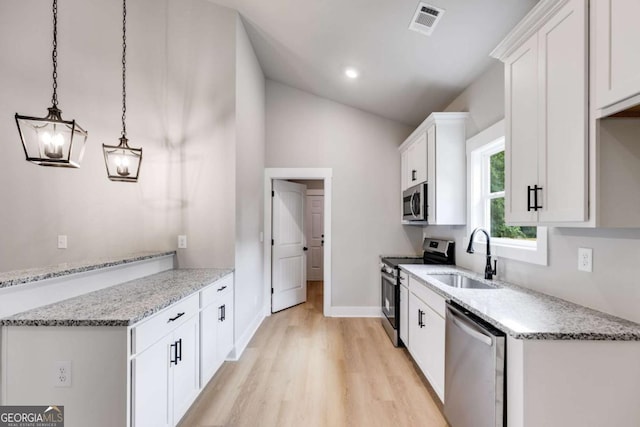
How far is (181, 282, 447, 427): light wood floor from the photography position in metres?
2.13

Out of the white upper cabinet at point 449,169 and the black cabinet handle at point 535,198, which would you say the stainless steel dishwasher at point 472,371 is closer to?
the black cabinet handle at point 535,198

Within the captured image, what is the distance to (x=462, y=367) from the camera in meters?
1.74

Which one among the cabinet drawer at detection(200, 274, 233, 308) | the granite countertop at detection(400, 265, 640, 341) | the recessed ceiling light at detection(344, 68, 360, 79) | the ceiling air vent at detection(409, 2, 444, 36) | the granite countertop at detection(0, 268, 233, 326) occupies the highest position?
the recessed ceiling light at detection(344, 68, 360, 79)

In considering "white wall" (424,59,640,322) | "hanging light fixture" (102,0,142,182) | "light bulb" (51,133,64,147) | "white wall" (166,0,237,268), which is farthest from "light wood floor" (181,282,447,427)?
"light bulb" (51,133,64,147)

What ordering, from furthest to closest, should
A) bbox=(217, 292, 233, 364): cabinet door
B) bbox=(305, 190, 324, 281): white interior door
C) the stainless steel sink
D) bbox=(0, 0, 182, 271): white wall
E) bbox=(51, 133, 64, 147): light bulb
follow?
bbox=(305, 190, 324, 281): white interior door → bbox=(0, 0, 182, 271): white wall → bbox=(217, 292, 233, 364): cabinet door → the stainless steel sink → bbox=(51, 133, 64, 147): light bulb

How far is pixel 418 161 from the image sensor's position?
3516 mm

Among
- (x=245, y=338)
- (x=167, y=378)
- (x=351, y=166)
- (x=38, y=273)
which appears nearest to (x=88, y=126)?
(x=38, y=273)

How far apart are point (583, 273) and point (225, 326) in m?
2.68

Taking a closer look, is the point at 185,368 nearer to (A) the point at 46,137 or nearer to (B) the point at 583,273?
(A) the point at 46,137

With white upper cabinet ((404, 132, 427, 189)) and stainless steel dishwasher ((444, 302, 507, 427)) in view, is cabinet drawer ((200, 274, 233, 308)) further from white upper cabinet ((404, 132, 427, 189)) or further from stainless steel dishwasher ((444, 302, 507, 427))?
white upper cabinet ((404, 132, 427, 189))

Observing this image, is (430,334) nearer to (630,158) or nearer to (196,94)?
(630,158)

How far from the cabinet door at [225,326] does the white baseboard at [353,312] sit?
5.90ft

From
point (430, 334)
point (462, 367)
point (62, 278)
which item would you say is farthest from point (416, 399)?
point (62, 278)

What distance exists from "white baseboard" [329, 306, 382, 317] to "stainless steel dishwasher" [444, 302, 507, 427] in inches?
94.5
